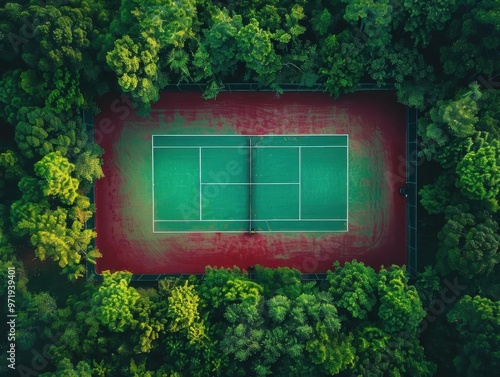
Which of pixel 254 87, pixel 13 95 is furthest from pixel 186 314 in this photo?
pixel 13 95

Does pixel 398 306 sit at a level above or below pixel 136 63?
below

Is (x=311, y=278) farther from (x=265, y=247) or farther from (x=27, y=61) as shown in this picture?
(x=27, y=61)

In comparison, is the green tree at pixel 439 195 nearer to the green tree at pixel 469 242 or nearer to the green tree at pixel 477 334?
the green tree at pixel 469 242

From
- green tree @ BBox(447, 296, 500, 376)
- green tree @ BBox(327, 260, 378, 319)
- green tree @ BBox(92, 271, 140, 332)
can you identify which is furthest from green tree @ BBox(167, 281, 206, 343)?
green tree @ BBox(447, 296, 500, 376)

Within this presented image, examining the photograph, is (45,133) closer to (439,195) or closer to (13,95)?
(13,95)

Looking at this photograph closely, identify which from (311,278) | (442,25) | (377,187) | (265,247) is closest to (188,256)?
(265,247)

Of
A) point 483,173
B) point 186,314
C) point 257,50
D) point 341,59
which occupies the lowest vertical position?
point 186,314
